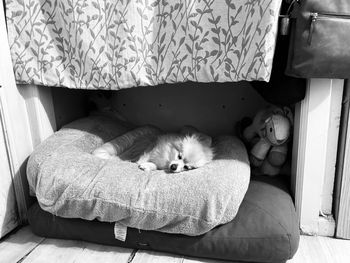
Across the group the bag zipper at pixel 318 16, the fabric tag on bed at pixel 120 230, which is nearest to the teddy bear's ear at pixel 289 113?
the bag zipper at pixel 318 16

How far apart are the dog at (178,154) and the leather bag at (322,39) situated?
1.54ft

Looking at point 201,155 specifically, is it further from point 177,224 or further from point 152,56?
point 152,56

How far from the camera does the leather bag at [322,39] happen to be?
847 millimetres

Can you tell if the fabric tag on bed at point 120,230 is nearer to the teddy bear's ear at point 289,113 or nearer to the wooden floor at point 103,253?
the wooden floor at point 103,253

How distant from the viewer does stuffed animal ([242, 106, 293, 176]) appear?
1.17 meters

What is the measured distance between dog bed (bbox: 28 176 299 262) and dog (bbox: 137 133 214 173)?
232 millimetres

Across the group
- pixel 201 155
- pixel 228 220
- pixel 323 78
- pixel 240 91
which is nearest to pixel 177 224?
pixel 228 220

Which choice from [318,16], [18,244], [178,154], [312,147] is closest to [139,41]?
[178,154]

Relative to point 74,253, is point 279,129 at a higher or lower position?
higher

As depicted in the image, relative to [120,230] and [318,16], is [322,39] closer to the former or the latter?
[318,16]

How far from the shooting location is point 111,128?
4.93ft

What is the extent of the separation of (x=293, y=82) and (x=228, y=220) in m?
0.53

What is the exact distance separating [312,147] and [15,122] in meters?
1.12

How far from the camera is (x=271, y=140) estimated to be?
121 cm
